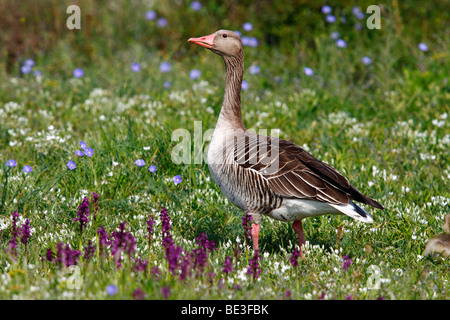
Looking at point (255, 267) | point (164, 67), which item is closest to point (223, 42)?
point (255, 267)

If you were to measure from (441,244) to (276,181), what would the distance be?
145cm

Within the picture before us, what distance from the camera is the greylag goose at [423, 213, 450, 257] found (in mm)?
4625

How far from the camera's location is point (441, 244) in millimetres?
4664

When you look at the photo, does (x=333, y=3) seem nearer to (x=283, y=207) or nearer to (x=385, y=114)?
(x=385, y=114)

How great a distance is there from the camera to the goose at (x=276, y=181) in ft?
15.2

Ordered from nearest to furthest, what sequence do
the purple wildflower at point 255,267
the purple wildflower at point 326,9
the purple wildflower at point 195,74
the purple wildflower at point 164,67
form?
the purple wildflower at point 255,267 → the purple wildflower at point 195,74 → the purple wildflower at point 164,67 → the purple wildflower at point 326,9

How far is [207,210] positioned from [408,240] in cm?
195

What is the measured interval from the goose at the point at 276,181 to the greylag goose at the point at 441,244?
0.59m

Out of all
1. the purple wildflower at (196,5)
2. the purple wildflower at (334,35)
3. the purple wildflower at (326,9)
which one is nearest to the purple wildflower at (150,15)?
the purple wildflower at (196,5)

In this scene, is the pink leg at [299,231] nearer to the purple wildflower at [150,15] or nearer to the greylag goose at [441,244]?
the greylag goose at [441,244]

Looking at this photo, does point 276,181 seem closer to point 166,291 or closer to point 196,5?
point 166,291

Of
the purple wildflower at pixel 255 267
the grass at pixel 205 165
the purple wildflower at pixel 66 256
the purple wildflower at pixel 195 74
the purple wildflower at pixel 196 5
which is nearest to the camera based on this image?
the purple wildflower at pixel 66 256
